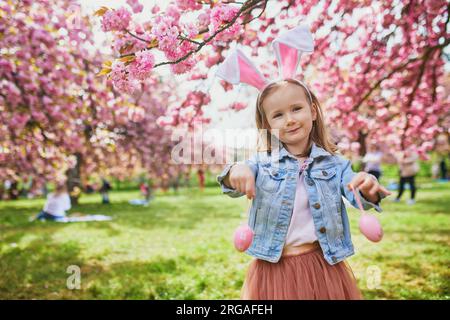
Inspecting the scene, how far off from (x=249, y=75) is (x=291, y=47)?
0.23 metres

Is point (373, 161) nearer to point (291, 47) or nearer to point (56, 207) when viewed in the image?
point (56, 207)

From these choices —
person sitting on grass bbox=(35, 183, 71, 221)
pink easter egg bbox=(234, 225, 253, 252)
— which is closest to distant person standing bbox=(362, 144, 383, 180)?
person sitting on grass bbox=(35, 183, 71, 221)

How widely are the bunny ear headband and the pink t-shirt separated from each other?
1.65 ft

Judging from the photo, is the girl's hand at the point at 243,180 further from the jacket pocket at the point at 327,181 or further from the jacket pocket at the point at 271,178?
the jacket pocket at the point at 327,181

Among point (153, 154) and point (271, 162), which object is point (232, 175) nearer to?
point (271, 162)

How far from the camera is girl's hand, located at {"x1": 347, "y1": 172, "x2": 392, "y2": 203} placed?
1649 millimetres

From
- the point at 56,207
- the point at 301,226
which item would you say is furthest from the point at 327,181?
the point at 56,207

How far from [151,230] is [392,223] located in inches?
165

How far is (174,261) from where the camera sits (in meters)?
4.89

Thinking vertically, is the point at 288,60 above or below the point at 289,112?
above

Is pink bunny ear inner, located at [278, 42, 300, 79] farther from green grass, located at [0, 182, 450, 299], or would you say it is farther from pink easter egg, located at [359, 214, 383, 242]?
green grass, located at [0, 182, 450, 299]

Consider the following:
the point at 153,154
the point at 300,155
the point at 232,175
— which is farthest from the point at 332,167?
the point at 153,154

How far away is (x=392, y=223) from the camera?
23.7 feet
